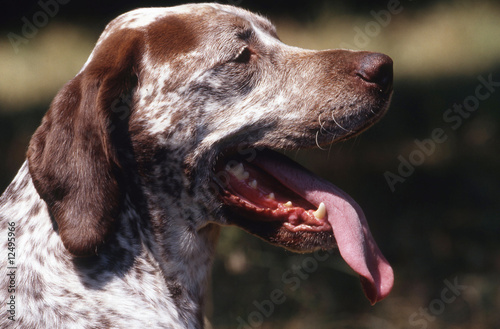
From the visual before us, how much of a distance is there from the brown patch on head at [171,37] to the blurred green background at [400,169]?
Result: 1.33m

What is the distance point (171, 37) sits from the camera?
2701 mm

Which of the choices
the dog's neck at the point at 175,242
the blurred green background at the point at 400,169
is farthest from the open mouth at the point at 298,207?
the blurred green background at the point at 400,169

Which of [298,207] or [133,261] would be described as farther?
[298,207]

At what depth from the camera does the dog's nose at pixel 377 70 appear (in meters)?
2.77

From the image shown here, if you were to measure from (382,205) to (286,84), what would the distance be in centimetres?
243

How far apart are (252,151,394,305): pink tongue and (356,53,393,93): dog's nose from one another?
1.46 ft

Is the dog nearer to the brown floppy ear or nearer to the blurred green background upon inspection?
the brown floppy ear

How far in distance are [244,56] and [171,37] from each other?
329mm

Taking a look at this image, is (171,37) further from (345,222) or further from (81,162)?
(345,222)

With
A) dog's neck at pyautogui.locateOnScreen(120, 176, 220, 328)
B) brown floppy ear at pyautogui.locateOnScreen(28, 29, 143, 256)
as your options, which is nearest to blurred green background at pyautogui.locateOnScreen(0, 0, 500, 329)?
dog's neck at pyautogui.locateOnScreen(120, 176, 220, 328)

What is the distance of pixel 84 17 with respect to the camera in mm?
7082

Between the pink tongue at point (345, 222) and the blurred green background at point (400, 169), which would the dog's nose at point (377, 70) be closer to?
the pink tongue at point (345, 222)

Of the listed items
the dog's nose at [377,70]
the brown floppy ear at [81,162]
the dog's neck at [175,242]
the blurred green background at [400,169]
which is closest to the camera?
the brown floppy ear at [81,162]

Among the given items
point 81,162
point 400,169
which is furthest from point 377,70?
point 400,169
